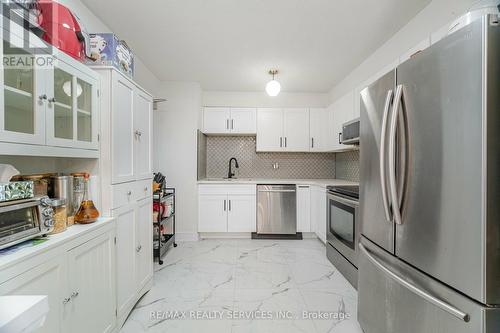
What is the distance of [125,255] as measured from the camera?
1.73 meters

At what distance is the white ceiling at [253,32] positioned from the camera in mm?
1882

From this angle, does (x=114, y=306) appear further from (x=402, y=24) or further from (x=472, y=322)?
(x=402, y=24)

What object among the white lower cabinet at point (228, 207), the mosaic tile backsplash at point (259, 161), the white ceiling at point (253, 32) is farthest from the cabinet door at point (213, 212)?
the white ceiling at point (253, 32)

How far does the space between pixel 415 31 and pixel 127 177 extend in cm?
269

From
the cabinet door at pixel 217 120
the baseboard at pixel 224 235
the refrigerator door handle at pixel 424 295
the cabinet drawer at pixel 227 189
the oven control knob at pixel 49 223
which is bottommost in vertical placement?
the baseboard at pixel 224 235

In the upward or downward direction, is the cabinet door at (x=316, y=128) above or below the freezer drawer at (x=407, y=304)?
above

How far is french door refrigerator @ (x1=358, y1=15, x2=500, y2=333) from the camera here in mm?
812

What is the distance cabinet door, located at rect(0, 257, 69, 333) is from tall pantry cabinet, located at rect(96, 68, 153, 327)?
493 mm

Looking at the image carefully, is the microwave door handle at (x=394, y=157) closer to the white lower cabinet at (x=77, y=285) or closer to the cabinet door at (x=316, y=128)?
the white lower cabinet at (x=77, y=285)

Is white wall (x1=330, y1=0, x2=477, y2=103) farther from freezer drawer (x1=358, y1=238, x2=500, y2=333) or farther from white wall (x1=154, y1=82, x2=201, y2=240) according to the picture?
white wall (x1=154, y1=82, x2=201, y2=240)

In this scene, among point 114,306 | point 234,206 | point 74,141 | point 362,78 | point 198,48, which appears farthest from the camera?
point 234,206

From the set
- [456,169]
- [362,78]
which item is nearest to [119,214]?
[456,169]

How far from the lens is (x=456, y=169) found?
0.91m

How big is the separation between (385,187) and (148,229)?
6.38ft
